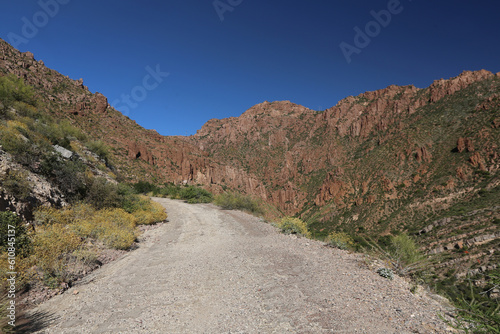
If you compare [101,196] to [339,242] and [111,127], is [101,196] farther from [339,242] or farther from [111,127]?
[111,127]

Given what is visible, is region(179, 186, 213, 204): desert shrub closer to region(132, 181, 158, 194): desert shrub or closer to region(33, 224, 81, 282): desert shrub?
region(132, 181, 158, 194): desert shrub

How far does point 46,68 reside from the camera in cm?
5250

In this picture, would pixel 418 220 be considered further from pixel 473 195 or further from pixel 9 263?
pixel 9 263

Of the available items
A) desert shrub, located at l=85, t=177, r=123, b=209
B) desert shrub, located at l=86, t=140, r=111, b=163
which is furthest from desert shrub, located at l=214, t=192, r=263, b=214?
desert shrub, located at l=86, t=140, r=111, b=163

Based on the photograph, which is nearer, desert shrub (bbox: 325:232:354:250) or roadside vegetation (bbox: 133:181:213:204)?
desert shrub (bbox: 325:232:354:250)

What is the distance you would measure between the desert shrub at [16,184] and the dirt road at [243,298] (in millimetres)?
3703

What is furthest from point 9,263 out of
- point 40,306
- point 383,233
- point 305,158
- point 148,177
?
point 305,158

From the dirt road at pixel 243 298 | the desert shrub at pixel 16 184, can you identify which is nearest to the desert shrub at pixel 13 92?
the desert shrub at pixel 16 184

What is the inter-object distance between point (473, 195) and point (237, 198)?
52.1 meters

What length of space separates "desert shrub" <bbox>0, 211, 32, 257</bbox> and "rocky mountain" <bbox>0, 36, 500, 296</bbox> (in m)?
20.2

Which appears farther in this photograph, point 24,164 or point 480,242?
point 480,242

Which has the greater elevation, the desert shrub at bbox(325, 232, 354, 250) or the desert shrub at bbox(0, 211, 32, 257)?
the desert shrub at bbox(0, 211, 32, 257)

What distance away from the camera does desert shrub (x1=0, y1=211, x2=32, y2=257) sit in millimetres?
5935

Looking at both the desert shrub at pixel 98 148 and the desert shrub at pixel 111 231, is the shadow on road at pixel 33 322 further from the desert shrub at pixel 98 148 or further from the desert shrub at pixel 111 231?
the desert shrub at pixel 98 148
